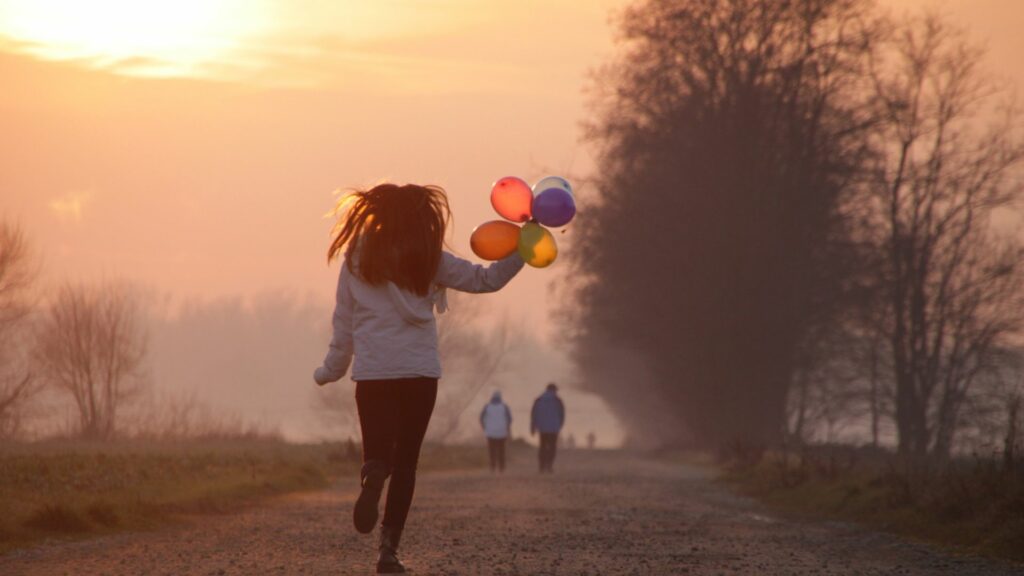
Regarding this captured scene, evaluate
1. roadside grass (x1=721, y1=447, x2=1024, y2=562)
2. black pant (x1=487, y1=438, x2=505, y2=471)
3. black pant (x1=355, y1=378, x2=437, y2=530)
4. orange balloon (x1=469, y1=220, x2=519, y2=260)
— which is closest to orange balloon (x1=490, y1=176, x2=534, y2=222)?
orange balloon (x1=469, y1=220, x2=519, y2=260)

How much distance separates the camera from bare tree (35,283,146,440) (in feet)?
141

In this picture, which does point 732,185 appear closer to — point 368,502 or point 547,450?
point 547,450

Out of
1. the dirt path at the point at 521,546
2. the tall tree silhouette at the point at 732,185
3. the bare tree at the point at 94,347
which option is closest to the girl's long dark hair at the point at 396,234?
the dirt path at the point at 521,546

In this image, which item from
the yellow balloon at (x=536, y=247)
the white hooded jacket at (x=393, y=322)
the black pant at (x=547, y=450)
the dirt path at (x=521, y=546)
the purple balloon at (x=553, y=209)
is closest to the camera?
the white hooded jacket at (x=393, y=322)

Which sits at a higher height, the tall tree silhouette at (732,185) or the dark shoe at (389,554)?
the tall tree silhouette at (732,185)

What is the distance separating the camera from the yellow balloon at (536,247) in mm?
8648

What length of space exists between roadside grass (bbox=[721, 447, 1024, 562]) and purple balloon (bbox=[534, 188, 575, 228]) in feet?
15.2

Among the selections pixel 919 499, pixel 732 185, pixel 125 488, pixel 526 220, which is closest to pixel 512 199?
pixel 526 220

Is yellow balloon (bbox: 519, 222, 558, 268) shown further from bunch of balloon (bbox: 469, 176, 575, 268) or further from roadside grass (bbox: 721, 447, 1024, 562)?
roadside grass (bbox: 721, 447, 1024, 562)

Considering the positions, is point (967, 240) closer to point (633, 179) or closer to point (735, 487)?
point (633, 179)

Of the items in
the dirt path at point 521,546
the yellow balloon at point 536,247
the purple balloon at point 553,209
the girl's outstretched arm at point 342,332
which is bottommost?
the dirt path at point 521,546

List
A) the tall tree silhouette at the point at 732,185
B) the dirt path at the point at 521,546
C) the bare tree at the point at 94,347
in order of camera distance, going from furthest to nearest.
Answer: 1. the bare tree at the point at 94,347
2. the tall tree silhouette at the point at 732,185
3. the dirt path at the point at 521,546

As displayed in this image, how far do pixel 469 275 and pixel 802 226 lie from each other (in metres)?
30.1

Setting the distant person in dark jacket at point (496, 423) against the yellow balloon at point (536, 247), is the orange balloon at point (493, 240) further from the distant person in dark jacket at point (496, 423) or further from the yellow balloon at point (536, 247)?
the distant person in dark jacket at point (496, 423)
